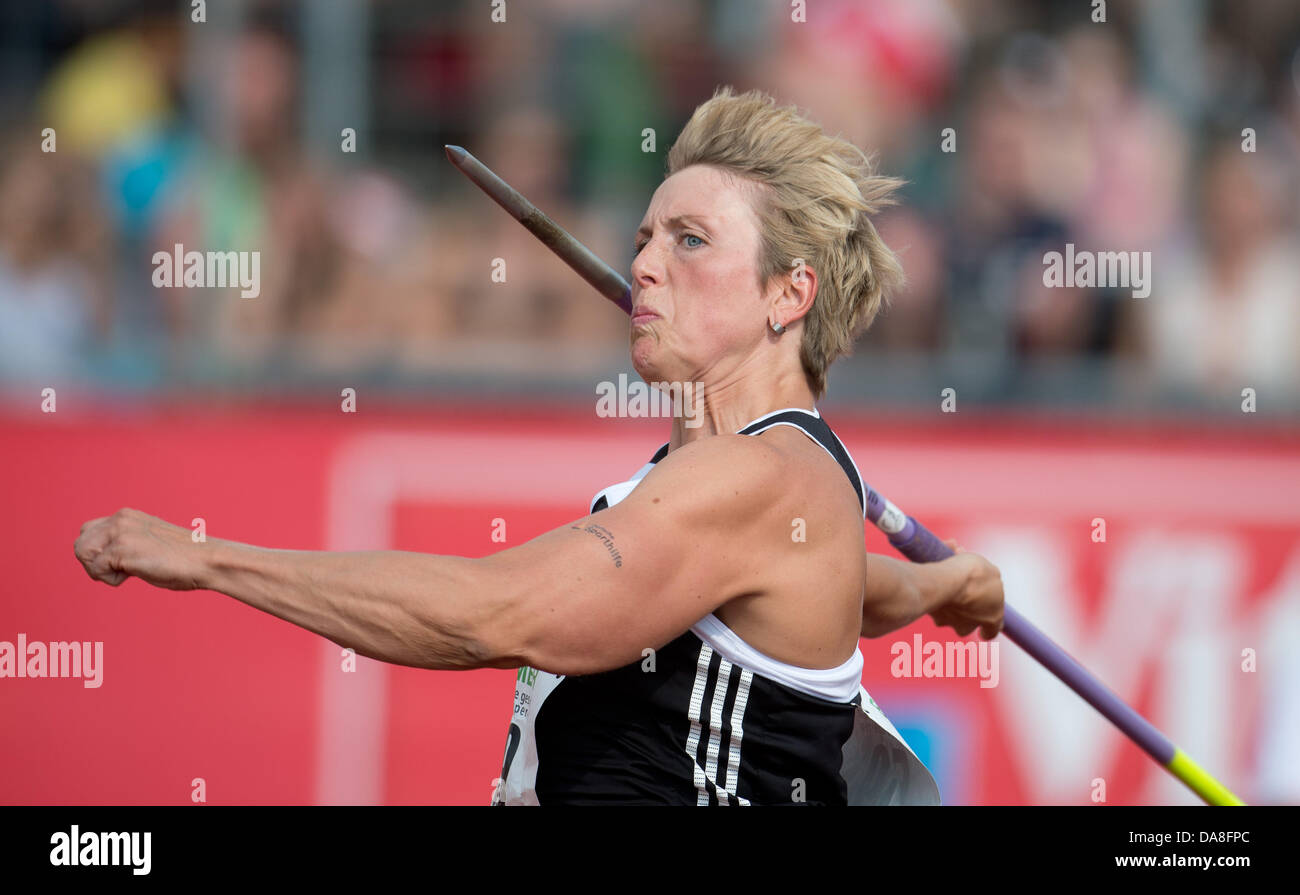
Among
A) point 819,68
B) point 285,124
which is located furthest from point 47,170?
point 819,68

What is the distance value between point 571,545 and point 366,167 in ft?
16.6

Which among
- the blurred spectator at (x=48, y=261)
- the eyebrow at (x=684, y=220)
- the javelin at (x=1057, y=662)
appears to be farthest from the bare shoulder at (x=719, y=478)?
the blurred spectator at (x=48, y=261)

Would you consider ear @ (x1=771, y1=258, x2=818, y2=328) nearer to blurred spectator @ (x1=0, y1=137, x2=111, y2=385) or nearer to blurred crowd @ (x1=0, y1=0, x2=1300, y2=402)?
blurred crowd @ (x1=0, y1=0, x2=1300, y2=402)

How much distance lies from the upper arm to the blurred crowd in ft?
12.4

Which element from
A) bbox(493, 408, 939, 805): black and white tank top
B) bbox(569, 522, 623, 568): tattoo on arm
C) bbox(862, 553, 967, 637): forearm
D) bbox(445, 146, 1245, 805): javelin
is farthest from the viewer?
bbox(445, 146, 1245, 805): javelin

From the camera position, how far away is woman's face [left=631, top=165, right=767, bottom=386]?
3.54m

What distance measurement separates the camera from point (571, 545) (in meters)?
2.94

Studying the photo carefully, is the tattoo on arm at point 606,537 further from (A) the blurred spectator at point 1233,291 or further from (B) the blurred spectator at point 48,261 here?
(A) the blurred spectator at point 1233,291

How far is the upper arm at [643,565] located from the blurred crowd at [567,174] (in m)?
3.78

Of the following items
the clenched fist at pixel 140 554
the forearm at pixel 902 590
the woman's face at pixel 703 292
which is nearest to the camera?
the clenched fist at pixel 140 554

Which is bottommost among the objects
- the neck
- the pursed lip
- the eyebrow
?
the neck

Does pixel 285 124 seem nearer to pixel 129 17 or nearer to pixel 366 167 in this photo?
pixel 366 167

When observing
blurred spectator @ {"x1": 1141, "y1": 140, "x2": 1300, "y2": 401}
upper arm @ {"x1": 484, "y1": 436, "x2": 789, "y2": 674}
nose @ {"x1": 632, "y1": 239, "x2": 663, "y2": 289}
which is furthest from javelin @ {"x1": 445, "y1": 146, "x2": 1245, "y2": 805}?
blurred spectator @ {"x1": 1141, "y1": 140, "x2": 1300, "y2": 401}

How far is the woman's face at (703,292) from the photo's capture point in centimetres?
354
